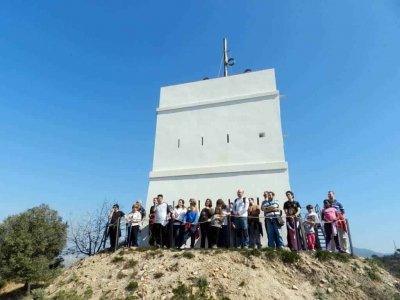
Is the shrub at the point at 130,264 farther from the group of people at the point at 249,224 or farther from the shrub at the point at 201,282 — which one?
the shrub at the point at 201,282

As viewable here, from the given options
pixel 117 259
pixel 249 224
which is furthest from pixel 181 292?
pixel 249 224

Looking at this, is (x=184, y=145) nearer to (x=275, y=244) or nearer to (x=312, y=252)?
(x=275, y=244)

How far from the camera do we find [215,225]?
805cm

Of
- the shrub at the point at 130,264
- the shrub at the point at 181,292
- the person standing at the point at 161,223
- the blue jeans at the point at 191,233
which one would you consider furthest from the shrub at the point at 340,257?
the shrub at the point at 130,264

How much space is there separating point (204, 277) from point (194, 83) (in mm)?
9658

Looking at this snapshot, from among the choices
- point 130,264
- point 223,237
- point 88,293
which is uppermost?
point 223,237

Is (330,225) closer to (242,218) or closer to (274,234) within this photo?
(274,234)

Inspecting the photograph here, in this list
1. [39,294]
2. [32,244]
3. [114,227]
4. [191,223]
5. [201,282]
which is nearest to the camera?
[201,282]

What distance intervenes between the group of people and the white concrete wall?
218 centimetres

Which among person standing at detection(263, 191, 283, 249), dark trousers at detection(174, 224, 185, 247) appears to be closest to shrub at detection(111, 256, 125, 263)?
dark trousers at detection(174, 224, 185, 247)

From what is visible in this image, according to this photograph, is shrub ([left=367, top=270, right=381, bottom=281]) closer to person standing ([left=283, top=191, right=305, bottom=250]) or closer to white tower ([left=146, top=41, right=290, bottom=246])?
person standing ([left=283, top=191, right=305, bottom=250])

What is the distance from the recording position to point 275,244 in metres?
8.27

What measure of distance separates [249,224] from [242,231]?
1.05 ft

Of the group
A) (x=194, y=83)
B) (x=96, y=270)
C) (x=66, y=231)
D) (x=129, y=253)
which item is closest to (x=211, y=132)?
(x=194, y=83)
